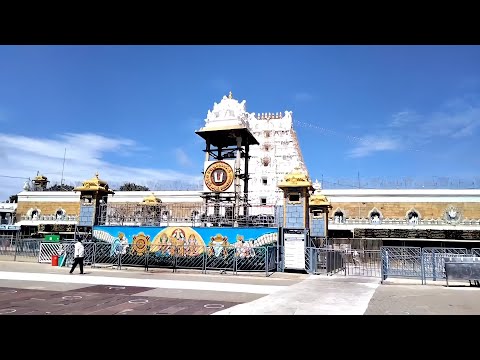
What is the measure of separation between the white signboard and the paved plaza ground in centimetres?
258

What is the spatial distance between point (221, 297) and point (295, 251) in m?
8.04

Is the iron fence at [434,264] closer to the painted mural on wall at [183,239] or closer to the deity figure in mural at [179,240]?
the painted mural on wall at [183,239]

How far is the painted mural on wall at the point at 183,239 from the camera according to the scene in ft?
59.3

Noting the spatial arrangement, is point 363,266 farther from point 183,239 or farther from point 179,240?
point 179,240

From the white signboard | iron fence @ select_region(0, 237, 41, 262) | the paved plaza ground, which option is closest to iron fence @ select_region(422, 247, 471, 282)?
the paved plaza ground

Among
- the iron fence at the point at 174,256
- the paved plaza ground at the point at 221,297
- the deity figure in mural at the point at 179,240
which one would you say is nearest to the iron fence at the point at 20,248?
the iron fence at the point at 174,256

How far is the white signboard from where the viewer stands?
57.6 feet

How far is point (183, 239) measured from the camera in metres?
19.3

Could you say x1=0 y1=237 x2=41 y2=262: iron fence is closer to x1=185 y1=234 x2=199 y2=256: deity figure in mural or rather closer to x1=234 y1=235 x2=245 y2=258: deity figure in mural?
x1=185 y1=234 x2=199 y2=256: deity figure in mural

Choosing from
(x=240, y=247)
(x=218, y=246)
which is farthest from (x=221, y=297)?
(x=218, y=246)

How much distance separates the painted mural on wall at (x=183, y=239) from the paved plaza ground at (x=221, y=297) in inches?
136

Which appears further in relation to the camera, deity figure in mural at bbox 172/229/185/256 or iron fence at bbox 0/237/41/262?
iron fence at bbox 0/237/41/262
